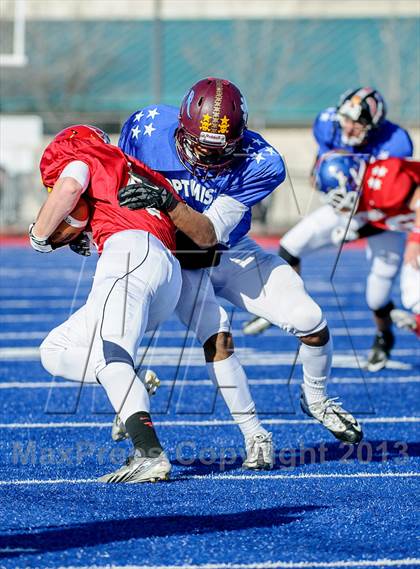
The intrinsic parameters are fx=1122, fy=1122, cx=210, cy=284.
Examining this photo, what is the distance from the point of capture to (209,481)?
442 cm

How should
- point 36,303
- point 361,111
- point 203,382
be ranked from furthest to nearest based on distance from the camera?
point 36,303 < point 361,111 < point 203,382

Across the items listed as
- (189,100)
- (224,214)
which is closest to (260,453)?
(224,214)

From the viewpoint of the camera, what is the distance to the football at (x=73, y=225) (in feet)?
14.1

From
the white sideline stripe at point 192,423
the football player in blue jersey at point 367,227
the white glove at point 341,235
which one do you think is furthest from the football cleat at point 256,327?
the white sideline stripe at point 192,423

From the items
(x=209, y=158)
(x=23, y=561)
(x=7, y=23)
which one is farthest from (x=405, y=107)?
(x=23, y=561)

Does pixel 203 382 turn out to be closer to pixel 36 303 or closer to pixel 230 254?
pixel 230 254

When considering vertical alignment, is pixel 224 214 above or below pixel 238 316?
above

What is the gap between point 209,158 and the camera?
4.55m

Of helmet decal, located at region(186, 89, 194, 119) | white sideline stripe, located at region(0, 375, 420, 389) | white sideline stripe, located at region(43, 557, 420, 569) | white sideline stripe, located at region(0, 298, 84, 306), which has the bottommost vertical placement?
white sideline stripe, located at region(0, 298, 84, 306)

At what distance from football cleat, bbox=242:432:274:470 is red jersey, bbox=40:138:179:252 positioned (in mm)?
919

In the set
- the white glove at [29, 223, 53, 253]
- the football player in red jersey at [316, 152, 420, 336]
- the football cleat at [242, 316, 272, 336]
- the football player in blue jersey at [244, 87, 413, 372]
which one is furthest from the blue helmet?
the white glove at [29, 223, 53, 253]

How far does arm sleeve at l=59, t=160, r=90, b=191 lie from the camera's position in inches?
164

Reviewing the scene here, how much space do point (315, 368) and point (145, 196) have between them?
1.22 meters

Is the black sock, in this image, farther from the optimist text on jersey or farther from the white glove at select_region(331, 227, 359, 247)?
the white glove at select_region(331, 227, 359, 247)
